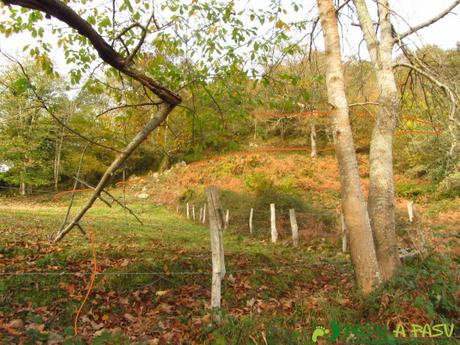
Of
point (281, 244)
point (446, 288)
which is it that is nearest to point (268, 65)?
point (446, 288)

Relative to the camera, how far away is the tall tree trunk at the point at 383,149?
4151mm

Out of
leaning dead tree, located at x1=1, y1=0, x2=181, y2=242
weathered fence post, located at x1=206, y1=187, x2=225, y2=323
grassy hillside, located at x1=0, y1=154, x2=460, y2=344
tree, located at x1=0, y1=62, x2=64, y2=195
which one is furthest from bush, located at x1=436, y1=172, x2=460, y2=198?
tree, located at x1=0, y1=62, x2=64, y2=195

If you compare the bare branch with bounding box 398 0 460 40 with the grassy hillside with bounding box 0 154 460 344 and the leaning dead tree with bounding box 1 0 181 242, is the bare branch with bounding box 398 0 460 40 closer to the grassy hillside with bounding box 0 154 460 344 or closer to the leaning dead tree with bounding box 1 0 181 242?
the grassy hillside with bounding box 0 154 460 344

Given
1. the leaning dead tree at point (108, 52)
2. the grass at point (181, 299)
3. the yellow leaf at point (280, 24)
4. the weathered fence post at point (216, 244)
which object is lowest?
the grass at point (181, 299)

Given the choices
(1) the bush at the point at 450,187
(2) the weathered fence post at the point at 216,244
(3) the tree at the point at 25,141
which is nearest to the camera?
(2) the weathered fence post at the point at 216,244

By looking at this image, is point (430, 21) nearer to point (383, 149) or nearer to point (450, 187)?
point (383, 149)

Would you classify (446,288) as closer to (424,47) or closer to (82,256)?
(424,47)

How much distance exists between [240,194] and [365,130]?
45.7ft

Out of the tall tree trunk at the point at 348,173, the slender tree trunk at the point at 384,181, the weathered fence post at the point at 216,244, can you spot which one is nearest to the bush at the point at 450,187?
the slender tree trunk at the point at 384,181

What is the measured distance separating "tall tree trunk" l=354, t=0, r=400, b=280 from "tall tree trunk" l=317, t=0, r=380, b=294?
1.47ft

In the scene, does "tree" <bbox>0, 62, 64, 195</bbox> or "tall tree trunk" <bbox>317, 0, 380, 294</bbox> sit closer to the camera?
"tall tree trunk" <bbox>317, 0, 380, 294</bbox>

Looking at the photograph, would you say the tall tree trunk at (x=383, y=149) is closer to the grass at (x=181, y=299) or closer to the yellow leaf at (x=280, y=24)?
the grass at (x=181, y=299)

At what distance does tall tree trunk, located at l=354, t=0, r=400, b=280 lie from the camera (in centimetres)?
415

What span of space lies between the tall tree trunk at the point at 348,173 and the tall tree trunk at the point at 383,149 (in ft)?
1.47
